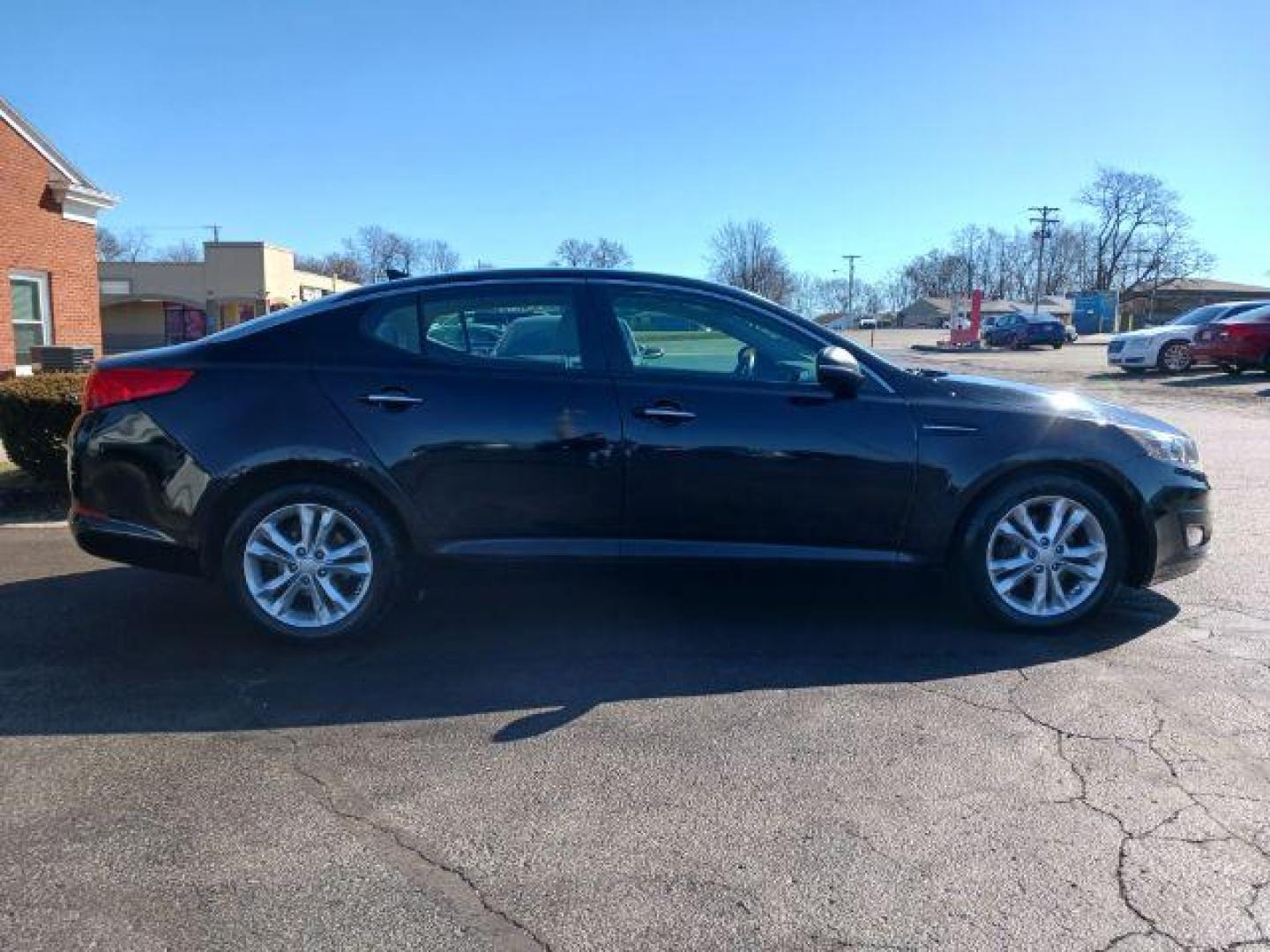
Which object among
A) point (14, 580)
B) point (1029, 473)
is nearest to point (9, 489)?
point (14, 580)

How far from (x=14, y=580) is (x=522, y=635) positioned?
312cm

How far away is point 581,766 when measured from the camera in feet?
10.9

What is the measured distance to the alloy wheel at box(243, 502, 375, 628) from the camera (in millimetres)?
4363

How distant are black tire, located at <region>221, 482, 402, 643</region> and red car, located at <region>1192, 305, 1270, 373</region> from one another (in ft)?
73.0

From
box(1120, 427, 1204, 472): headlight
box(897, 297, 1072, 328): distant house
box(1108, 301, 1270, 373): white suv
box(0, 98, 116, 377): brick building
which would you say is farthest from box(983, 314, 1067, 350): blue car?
box(897, 297, 1072, 328): distant house

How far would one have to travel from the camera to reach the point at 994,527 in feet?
14.9

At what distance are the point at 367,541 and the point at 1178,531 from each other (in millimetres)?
3805

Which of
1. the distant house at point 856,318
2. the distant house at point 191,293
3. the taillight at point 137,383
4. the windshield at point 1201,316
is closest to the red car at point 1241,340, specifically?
the windshield at point 1201,316

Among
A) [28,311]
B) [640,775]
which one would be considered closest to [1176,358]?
[640,775]

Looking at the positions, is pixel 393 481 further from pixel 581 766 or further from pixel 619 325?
pixel 581 766

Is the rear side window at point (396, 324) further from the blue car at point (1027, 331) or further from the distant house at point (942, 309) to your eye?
the distant house at point (942, 309)

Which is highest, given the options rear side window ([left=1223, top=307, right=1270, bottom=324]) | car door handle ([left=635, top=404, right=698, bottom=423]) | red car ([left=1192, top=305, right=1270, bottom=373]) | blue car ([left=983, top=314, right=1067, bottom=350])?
blue car ([left=983, top=314, right=1067, bottom=350])

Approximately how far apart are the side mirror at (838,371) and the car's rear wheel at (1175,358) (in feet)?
72.0

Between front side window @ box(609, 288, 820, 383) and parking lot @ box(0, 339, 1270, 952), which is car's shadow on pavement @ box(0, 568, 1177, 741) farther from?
front side window @ box(609, 288, 820, 383)
